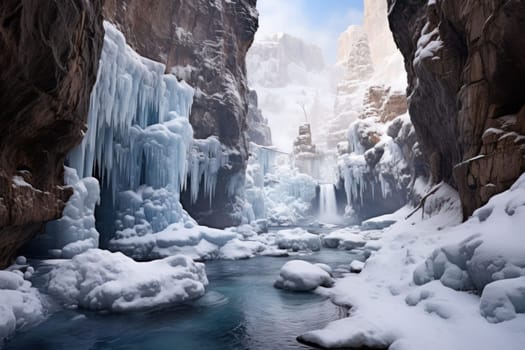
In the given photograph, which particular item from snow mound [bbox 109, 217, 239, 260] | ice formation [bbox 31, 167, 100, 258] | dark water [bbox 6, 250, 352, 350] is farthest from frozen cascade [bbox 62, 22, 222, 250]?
dark water [bbox 6, 250, 352, 350]

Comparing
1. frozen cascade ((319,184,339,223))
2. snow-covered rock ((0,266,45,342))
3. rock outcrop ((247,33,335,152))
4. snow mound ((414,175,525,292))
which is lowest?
snow-covered rock ((0,266,45,342))

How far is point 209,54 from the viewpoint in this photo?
27.1 m

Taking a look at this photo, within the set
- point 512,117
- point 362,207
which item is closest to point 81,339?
point 512,117

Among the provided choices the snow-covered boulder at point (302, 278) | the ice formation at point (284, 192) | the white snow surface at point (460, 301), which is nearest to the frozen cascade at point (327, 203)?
the ice formation at point (284, 192)

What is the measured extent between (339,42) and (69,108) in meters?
129

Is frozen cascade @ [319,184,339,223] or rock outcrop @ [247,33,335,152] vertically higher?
rock outcrop @ [247,33,335,152]

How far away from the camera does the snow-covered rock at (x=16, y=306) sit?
22.2 ft

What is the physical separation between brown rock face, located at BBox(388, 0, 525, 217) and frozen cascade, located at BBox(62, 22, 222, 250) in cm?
1316

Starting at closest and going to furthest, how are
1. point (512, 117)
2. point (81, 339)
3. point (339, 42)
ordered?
point (81, 339) → point (512, 117) → point (339, 42)

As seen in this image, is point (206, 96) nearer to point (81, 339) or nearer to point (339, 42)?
point (81, 339)

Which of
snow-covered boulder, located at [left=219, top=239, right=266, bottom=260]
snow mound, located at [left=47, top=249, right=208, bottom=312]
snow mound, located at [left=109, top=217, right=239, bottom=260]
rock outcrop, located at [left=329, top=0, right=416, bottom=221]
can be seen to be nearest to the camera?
snow mound, located at [left=47, top=249, right=208, bottom=312]

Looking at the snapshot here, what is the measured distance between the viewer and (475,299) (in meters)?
6.17

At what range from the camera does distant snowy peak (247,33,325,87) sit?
12419cm

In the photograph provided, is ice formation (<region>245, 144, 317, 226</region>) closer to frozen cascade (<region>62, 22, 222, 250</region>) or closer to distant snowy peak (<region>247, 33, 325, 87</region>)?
frozen cascade (<region>62, 22, 222, 250</region>)
